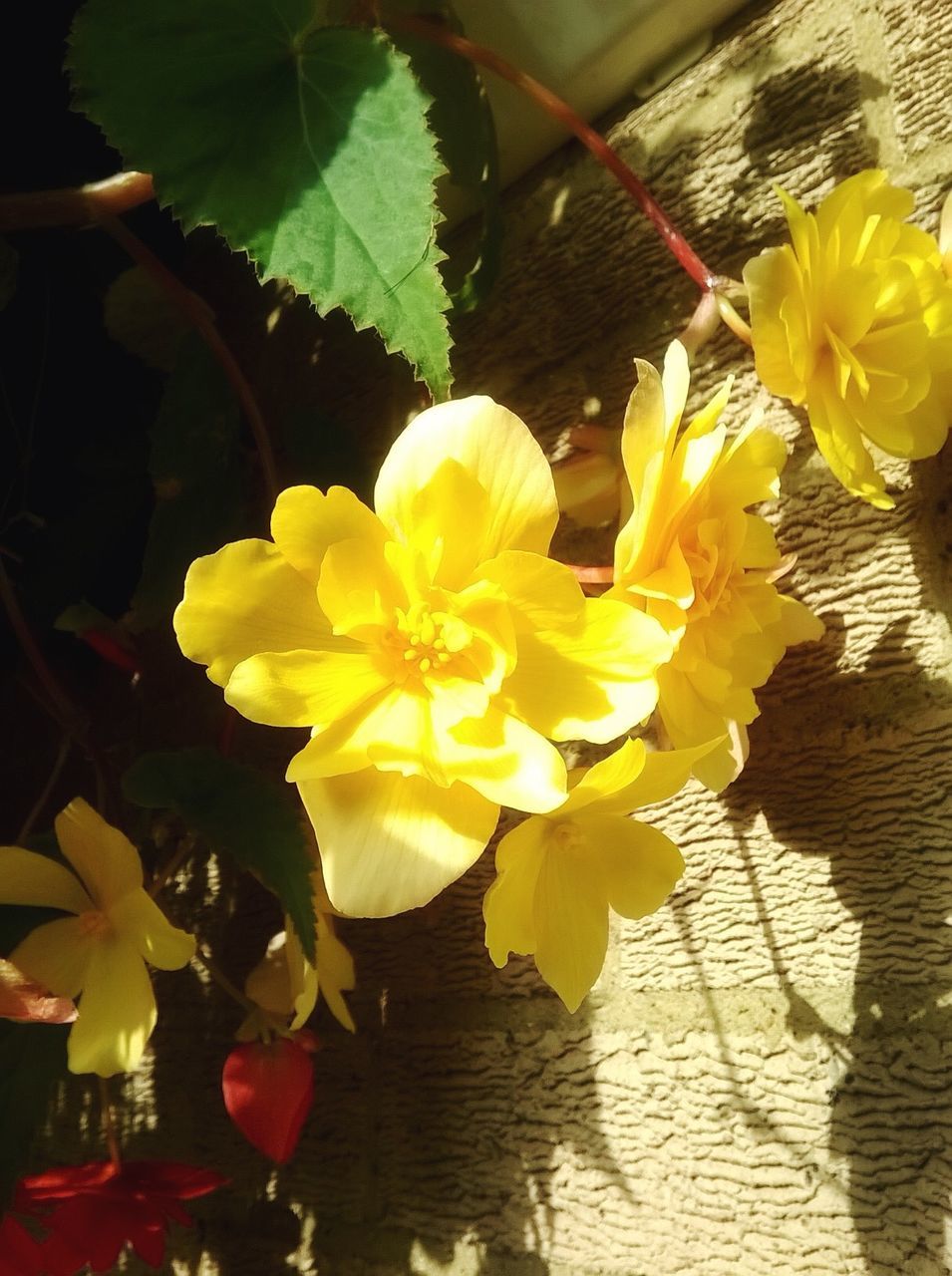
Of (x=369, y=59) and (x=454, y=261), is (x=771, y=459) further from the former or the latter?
(x=454, y=261)

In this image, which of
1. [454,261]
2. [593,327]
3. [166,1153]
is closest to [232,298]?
[454,261]

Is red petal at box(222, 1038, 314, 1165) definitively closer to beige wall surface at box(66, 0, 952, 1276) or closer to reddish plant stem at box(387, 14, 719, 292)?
beige wall surface at box(66, 0, 952, 1276)

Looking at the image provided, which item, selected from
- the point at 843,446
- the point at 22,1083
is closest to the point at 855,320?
the point at 843,446

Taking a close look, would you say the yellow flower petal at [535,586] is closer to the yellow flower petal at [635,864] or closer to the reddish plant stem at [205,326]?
the yellow flower petal at [635,864]

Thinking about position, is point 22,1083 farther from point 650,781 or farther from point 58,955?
point 650,781

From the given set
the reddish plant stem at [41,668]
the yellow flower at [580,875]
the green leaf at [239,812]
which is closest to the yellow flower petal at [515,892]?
the yellow flower at [580,875]

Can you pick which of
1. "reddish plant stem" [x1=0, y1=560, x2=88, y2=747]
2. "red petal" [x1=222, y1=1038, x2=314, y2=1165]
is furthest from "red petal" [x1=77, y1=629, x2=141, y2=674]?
"red petal" [x1=222, y1=1038, x2=314, y2=1165]
